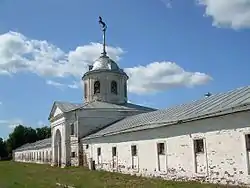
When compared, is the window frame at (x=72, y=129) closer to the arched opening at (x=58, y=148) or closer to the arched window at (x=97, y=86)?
the arched opening at (x=58, y=148)

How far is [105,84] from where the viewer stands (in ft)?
130

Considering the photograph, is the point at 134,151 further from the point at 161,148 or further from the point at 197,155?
the point at 197,155

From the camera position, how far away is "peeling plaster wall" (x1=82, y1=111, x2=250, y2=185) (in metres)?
13.9

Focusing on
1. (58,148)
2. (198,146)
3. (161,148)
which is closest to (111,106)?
(58,148)

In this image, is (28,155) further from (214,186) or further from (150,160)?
(214,186)

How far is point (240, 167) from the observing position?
45.3 ft

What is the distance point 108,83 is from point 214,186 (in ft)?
85.6

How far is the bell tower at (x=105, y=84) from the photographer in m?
39.5

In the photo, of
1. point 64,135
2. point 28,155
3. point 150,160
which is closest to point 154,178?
point 150,160

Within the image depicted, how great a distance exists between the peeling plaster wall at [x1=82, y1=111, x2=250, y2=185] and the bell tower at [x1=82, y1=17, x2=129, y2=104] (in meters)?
15.9

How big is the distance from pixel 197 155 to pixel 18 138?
86.7m

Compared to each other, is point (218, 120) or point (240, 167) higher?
point (218, 120)

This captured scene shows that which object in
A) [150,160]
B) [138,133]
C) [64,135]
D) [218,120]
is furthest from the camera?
[64,135]

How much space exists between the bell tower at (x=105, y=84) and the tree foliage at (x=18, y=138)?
2395 inches
